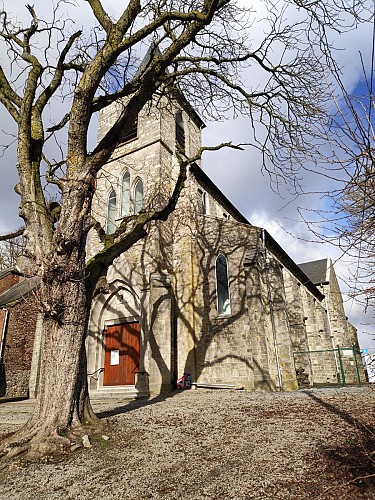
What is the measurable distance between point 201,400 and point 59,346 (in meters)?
5.54

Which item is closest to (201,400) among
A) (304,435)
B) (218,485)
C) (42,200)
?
(304,435)

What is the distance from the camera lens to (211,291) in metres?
15.2

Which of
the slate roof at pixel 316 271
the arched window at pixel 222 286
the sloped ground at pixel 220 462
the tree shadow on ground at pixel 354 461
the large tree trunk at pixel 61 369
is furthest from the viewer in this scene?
the slate roof at pixel 316 271

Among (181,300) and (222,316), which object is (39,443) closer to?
(222,316)

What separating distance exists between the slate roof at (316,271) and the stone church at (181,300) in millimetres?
17525

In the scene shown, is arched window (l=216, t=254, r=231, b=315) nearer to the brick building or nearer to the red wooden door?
the red wooden door

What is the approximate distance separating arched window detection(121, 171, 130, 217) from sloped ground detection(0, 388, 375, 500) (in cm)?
1247

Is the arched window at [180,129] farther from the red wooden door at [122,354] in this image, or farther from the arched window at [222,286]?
the red wooden door at [122,354]

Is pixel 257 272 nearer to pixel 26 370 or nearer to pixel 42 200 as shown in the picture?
pixel 42 200

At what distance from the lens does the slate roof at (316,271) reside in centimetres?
3519

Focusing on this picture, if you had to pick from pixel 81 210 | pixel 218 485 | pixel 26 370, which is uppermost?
pixel 81 210

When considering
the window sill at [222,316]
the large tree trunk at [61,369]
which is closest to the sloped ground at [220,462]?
the large tree trunk at [61,369]

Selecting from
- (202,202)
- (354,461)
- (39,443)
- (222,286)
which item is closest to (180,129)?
(202,202)

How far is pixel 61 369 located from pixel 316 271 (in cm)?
3515
